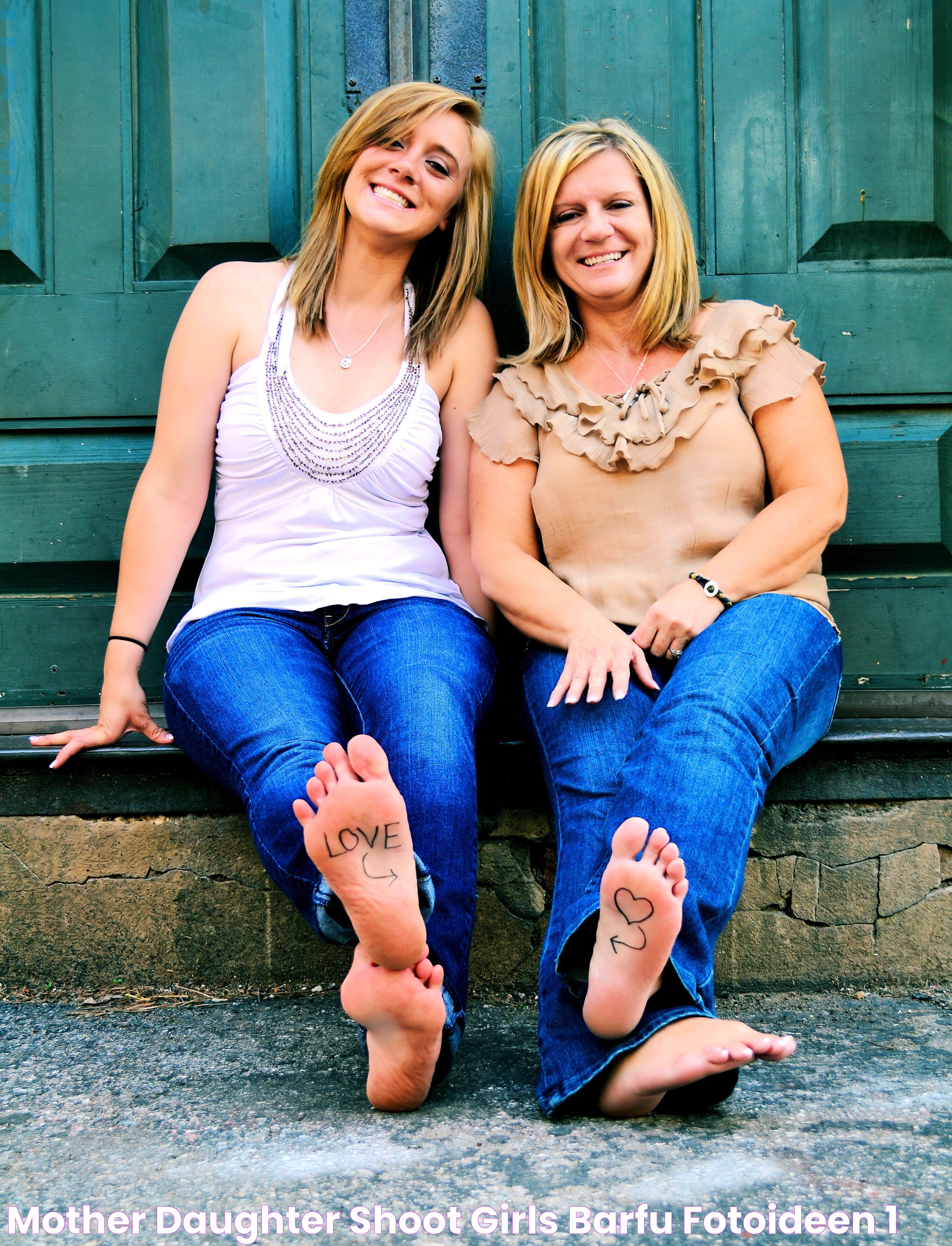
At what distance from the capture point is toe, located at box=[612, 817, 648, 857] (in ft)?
3.92

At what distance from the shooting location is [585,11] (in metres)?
2.26

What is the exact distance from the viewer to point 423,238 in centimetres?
210

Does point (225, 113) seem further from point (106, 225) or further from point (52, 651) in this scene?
point (52, 651)

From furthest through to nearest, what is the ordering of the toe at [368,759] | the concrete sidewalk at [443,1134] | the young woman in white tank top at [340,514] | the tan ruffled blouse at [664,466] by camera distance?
the tan ruffled blouse at [664,466] → the young woman in white tank top at [340,514] → the toe at [368,759] → the concrete sidewalk at [443,1134]

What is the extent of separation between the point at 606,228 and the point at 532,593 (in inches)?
28.6

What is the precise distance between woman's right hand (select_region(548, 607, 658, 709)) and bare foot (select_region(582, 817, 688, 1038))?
411mm

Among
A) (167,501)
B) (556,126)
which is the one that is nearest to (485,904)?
(167,501)

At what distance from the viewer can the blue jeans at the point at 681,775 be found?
130 cm

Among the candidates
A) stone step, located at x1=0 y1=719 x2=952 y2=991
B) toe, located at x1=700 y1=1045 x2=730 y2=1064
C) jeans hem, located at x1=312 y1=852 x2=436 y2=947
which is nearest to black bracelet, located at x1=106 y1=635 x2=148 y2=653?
stone step, located at x1=0 y1=719 x2=952 y2=991

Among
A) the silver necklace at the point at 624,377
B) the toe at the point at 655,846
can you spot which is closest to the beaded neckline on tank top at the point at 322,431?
the silver necklace at the point at 624,377

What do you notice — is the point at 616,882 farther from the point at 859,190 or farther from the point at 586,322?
the point at 859,190

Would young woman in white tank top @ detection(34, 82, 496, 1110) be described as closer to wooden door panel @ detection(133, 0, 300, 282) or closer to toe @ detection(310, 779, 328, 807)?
toe @ detection(310, 779, 328, 807)

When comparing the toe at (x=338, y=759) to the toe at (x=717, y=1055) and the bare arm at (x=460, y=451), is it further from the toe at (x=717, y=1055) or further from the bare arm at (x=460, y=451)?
the bare arm at (x=460, y=451)

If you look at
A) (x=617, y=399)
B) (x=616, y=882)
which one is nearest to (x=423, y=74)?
(x=617, y=399)
